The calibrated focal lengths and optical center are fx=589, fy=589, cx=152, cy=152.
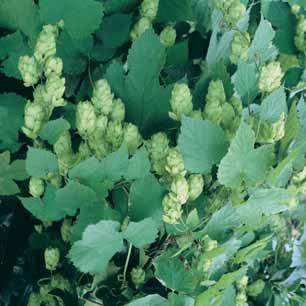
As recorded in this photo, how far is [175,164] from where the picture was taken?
374 millimetres

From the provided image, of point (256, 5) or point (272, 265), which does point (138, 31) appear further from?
point (272, 265)

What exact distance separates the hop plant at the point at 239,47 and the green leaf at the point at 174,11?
6 cm

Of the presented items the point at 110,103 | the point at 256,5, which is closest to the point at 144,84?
the point at 110,103

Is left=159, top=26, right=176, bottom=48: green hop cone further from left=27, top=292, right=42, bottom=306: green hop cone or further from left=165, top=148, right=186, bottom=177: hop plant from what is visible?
left=27, top=292, right=42, bottom=306: green hop cone

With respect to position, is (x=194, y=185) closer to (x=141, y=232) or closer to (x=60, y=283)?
(x=141, y=232)

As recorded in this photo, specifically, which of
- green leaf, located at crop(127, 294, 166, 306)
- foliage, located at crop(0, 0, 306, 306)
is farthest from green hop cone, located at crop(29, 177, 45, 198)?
green leaf, located at crop(127, 294, 166, 306)

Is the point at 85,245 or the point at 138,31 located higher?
the point at 138,31

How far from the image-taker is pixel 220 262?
427 mm

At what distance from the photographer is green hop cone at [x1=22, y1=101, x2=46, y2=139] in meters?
0.39

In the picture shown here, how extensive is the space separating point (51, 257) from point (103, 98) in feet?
0.47

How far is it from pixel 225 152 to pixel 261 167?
26 millimetres

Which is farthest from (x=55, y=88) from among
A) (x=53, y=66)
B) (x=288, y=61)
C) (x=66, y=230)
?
(x=288, y=61)

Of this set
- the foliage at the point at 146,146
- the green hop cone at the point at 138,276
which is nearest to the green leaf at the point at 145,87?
the foliage at the point at 146,146

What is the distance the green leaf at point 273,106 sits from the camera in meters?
0.40
